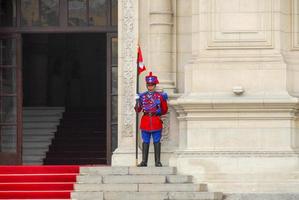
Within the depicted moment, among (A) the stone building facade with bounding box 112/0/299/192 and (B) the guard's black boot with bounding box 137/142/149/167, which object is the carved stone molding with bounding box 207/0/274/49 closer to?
(A) the stone building facade with bounding box 112/0/299/192

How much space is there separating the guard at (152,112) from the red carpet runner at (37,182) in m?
1.49

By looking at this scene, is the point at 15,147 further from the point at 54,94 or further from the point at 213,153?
the point at 54,94

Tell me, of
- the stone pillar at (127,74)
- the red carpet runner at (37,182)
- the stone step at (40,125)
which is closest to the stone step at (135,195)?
the red carpet runner at (37,182)

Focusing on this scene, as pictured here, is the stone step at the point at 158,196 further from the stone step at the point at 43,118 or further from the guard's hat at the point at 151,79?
the stone step at the point at 43,118

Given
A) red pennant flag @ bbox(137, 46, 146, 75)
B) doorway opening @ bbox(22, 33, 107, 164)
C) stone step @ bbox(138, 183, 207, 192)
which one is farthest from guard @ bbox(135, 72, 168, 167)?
doorway opening @ bbox(22, 33, 107, 164)

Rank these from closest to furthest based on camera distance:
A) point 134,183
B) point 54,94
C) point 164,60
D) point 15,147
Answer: point 134,183 < point 164,60 < point 15,147 < point 54,94

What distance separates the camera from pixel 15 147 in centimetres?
3306

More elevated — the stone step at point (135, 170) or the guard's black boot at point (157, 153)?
the guard's black boot at point (157, 153)

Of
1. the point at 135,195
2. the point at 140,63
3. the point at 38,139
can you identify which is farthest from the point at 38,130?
the point at 135,195

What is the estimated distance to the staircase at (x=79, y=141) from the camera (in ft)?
122

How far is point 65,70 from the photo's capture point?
43.9 m

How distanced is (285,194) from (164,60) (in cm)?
375

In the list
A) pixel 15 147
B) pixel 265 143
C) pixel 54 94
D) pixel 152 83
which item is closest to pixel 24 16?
pixel 15 147

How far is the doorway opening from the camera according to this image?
40.7 metres
